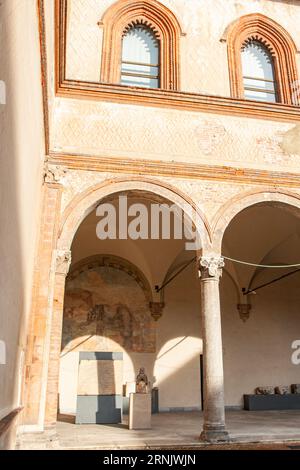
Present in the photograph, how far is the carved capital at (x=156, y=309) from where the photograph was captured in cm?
1138

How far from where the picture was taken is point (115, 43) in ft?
28.6

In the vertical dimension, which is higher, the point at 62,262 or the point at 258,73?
the point at 258,73

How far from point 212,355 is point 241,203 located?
2775 mm

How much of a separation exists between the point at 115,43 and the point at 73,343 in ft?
23.6

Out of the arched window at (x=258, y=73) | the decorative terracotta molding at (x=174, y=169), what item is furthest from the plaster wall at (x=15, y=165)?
the arched window at (x=258, y=73)

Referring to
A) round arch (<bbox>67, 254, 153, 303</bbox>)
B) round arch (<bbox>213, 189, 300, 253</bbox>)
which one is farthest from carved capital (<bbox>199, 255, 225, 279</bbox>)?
round arch (<bbox>67, 254, 153, 303</bbox>)

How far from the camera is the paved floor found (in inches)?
225

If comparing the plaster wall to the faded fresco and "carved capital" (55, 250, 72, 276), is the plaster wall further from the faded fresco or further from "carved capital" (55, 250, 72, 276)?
the faded fresco

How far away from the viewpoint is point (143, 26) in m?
9.23

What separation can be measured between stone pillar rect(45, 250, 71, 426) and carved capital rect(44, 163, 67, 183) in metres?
1.27

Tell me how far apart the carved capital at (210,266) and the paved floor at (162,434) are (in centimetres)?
256

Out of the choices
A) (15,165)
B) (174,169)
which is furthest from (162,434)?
(15,165)

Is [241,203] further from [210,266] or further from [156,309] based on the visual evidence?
[156,309]
